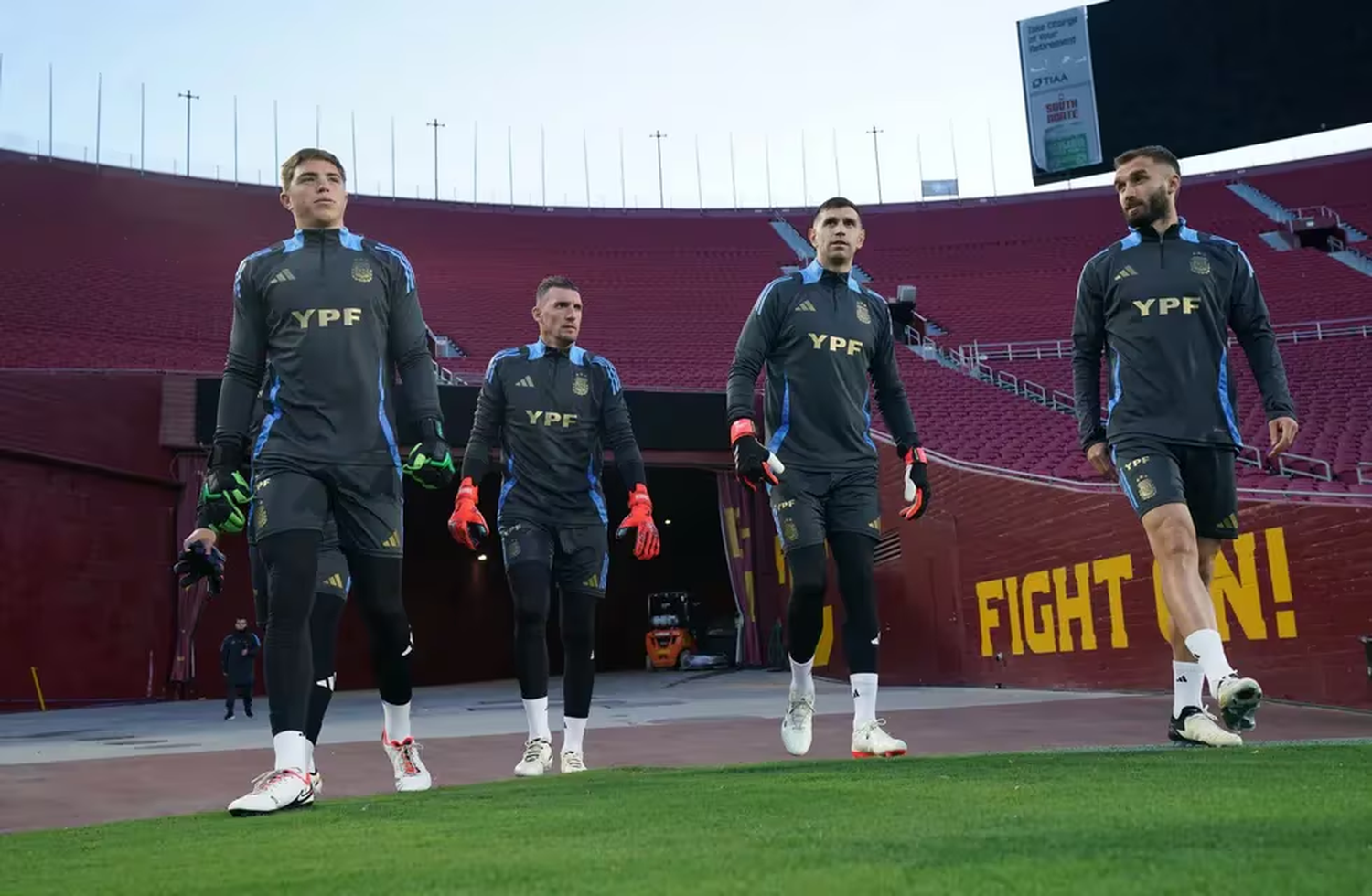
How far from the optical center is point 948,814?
2.53 metres

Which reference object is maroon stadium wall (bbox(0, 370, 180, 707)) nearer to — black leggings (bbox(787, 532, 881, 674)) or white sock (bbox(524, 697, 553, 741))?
white sock (bbox(524, 697, 553, 741))

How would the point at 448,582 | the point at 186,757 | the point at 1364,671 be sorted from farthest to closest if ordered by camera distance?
the point at 448,582 < the point at 1364,671 < the point at 186,757

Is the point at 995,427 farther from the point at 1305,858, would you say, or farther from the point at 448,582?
the point at 1305,858

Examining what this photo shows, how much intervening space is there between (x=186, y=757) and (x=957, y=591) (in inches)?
338

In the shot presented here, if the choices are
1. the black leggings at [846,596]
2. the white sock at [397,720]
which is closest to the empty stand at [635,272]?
the black leggings at [846,596]

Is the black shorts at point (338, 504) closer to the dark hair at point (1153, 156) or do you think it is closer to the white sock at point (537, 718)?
the white sock at point (537, 718)

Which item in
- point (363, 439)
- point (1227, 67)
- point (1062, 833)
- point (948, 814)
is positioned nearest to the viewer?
point (1062, 833)

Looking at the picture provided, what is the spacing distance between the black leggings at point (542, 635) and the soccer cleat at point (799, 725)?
0.84m

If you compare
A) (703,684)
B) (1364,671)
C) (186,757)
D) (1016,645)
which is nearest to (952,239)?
(703,684)

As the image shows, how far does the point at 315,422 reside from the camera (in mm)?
3830

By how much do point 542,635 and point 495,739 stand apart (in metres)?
2.54

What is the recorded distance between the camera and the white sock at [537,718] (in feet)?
16.7

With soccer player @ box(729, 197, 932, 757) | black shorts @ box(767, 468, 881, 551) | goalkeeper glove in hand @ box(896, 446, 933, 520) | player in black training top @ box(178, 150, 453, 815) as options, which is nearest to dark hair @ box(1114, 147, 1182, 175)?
soccer player @ box(729, 197, 932, 757)

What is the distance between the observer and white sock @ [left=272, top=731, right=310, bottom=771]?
3.50 m
